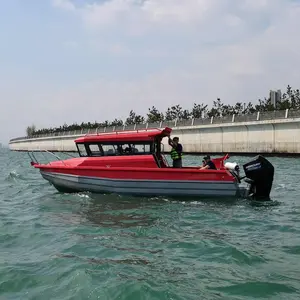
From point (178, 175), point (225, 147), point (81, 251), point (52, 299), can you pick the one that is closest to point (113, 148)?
point (178, 175)

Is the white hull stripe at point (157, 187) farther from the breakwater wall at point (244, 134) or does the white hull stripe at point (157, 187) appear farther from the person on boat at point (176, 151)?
the breakwater wall at point (244, 134)

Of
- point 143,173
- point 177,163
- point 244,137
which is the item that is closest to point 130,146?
point 143,173

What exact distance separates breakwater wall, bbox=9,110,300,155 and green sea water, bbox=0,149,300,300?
1109 inches

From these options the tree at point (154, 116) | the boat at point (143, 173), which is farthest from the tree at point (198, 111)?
the boat at point (143, 173)

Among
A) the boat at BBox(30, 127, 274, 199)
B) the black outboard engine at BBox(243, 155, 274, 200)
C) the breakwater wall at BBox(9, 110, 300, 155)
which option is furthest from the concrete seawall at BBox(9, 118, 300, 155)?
the black outboard engine at BBox(243, 155, 274, 200)

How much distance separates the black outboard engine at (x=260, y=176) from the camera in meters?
13.8

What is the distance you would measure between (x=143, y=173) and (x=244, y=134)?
106 feet

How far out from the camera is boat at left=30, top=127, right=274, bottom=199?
14.1 m

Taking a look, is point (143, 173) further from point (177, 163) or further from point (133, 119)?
point (133, 119)

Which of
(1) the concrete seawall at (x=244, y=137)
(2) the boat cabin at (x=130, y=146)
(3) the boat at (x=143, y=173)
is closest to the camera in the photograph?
(3) the boat at (x=143, y=173)

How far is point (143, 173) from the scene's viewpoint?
14.4m

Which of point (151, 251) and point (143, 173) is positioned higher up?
point (143, 173)

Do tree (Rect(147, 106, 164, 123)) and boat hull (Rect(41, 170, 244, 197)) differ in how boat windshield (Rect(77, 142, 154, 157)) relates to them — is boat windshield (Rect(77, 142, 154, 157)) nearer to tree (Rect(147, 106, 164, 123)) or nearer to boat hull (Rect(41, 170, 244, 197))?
boat hull (Rect(41, 170, 244, 197))

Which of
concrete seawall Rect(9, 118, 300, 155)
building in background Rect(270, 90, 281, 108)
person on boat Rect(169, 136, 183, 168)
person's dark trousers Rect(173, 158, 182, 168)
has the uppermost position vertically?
building in background Rect(270, 90, 281, 108)
